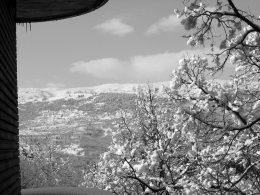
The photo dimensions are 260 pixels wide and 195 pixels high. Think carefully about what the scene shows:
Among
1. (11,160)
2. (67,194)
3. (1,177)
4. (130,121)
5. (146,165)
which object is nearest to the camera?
(1,177)

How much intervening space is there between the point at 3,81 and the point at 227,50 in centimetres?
324

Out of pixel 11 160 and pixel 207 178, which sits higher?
pixel 11 160

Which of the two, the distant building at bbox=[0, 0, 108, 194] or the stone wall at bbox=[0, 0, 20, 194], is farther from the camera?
the distant building at bbox=[0, 0, 108, 194]

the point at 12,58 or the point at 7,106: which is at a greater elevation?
the point at 12,58

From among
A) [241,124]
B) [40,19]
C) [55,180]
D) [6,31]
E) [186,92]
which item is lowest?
[55,180]

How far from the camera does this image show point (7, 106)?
22.7 feet

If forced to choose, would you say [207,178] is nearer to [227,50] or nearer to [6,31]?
[227,50]

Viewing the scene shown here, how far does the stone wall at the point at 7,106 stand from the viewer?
20.3 feet

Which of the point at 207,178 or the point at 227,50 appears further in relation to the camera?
the point at 207,178

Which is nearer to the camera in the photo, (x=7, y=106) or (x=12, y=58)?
(x=7, y=106)

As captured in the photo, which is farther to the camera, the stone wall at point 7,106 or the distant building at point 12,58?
the distant building at point 12,58

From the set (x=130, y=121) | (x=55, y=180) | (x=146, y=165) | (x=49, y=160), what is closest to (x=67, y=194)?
(x=146, y=165)

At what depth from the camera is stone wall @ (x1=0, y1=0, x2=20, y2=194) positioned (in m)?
6.18

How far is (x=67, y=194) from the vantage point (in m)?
11.8
